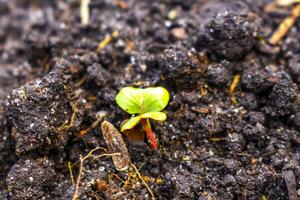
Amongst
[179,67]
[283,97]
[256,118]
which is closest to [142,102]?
[179,67]

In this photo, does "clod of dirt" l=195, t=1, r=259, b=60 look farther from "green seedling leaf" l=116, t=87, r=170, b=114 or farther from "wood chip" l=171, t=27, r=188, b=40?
"green seedling leaf" l=116, t=87, r=170, b=114

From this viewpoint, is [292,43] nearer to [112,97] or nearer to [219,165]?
[219,165]

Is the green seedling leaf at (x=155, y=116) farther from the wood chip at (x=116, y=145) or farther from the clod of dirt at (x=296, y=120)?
the clod of dirt at (x=296, y=120)

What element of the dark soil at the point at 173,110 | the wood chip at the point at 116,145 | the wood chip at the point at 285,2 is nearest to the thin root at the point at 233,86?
the dark soil at the point at 173,110

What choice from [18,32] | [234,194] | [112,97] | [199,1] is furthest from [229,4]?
[18,32]

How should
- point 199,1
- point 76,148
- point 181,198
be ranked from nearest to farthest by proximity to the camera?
point 181,198 → point 76,148 → point 199,1

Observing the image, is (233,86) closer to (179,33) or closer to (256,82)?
(256,82)
